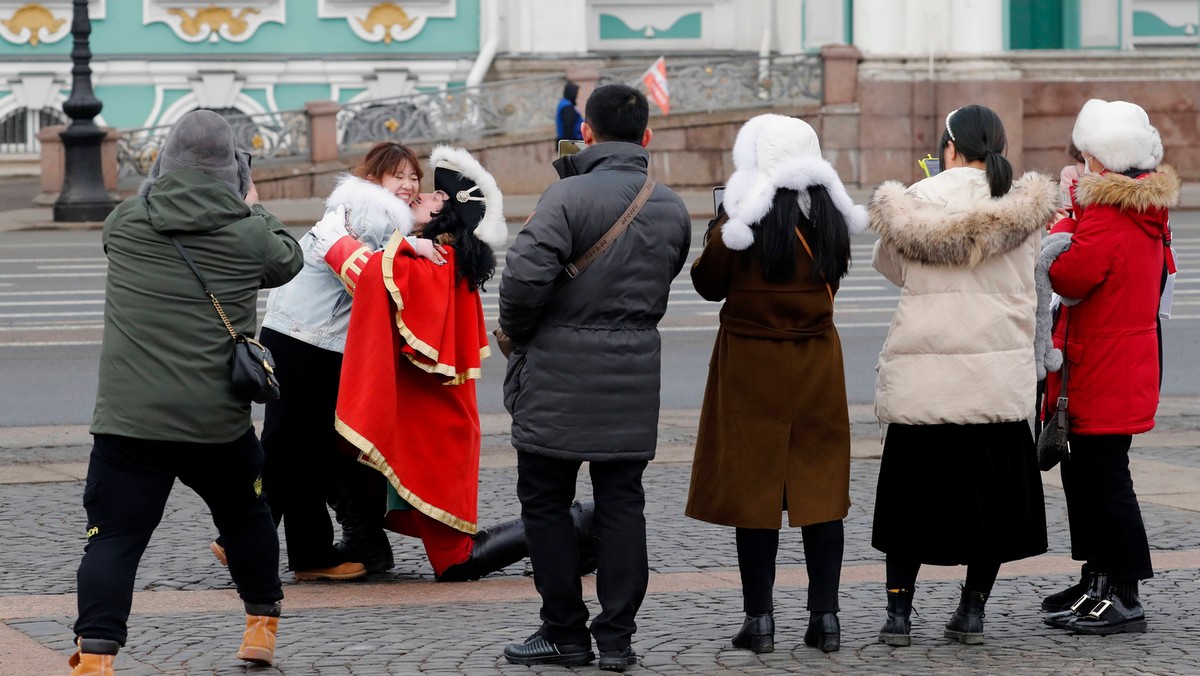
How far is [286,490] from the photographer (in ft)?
22.2

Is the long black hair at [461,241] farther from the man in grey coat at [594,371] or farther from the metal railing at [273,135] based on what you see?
the metal railing at [273,135]

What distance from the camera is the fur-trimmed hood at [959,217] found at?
572cm

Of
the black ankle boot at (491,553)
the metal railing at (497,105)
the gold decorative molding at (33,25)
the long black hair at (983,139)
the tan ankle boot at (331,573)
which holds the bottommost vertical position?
the tan ankle boot at (331,573)

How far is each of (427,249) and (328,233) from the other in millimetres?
390

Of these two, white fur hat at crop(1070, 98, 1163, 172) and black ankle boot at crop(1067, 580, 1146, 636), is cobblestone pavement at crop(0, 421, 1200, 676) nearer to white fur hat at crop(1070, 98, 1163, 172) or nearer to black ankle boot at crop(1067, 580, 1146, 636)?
black ankle boot at crop(1067, 580, 1146, 636)

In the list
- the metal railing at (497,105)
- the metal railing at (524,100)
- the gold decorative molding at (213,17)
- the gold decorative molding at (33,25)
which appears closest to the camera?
the metal railing at (497,105)

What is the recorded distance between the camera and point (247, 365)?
5270 millimetres

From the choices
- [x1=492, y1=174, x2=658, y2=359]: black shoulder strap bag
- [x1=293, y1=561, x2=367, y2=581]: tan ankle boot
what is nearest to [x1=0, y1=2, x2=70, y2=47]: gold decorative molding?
[x1=293, y1=561, x2=367, y2=581]: tan ankle boot

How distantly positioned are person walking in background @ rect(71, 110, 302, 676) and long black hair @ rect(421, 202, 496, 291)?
3.82 feet

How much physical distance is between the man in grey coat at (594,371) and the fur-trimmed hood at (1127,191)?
1.35m

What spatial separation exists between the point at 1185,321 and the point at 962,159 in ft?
33.3

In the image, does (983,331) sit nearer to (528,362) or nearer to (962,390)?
(962,390)

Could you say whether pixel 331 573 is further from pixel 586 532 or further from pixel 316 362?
pixel 586 532

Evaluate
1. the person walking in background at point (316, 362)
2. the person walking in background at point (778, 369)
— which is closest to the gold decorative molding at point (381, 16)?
the person walking in background at point (316, 362)
